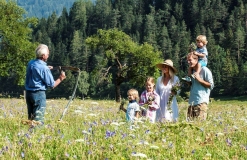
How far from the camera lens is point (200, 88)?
8281mm

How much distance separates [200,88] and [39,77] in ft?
11.3

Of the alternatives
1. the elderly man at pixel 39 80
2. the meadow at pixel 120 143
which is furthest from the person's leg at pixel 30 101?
the meadow at pixel 120 143

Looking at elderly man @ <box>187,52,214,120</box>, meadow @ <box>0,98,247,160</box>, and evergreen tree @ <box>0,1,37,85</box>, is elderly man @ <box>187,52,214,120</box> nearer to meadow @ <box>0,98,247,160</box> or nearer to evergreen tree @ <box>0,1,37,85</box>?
meadow @ <box>0,98,247,160</box>

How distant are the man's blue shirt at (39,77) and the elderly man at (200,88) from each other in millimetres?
2976

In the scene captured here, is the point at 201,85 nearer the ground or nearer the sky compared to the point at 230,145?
nearer the sky

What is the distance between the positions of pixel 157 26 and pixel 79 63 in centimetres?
4361

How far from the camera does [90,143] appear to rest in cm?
466

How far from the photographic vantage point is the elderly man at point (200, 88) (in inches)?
318

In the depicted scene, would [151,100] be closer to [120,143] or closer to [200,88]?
[200,88]

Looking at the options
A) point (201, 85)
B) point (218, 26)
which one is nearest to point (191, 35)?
point (218, 26)

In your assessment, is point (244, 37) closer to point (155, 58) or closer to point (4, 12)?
point (155, 58)

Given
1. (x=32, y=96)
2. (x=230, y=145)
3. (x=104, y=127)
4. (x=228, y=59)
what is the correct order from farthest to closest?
1. (x=228, y=59)
2. (x=32, y=96)
3. (x=104, y=127)
4. (x=230, y=145)

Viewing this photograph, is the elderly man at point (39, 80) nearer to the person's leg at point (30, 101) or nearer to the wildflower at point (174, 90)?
the person's leg at point (30, 101)

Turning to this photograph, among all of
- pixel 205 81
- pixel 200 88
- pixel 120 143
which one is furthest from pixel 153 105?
pixel 120 143
